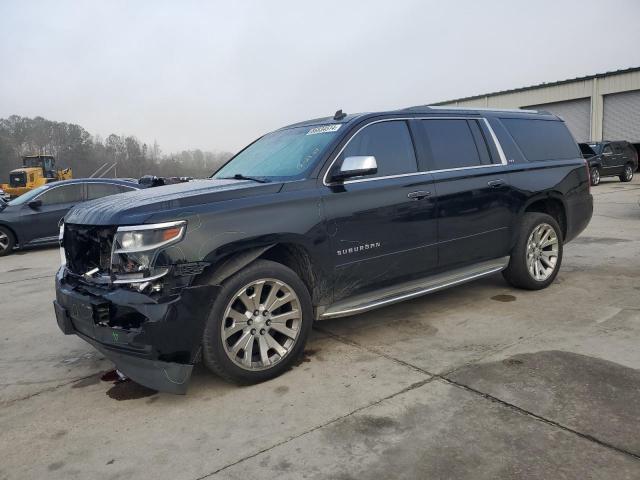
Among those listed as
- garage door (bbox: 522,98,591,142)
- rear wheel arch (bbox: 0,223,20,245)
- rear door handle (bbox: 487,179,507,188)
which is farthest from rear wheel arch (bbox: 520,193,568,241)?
garage door (bbox: 522,98,591,142)

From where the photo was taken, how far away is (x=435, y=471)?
8.00 feet

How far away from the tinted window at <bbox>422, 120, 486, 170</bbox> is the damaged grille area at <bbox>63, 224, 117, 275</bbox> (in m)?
2.76

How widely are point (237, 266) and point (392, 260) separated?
54.4 inches

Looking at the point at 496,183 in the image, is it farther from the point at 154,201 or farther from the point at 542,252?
the point at 154,201

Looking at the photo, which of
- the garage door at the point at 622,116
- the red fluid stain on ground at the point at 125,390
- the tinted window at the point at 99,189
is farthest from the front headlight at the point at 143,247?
the garage door at the point at 622,116

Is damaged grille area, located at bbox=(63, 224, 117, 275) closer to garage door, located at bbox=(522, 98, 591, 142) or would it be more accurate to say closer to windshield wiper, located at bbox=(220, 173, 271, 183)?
windshield wiper, located at bbox=(220, 173, 271, 183)

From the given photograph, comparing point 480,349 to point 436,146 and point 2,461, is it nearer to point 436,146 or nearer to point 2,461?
point 436,146

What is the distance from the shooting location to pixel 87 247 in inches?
139

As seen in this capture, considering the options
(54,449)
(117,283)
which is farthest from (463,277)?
(54,449)

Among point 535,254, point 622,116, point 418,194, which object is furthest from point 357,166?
point 622,116

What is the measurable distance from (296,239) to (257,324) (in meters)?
A: 0.65

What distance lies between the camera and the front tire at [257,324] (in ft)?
10.9

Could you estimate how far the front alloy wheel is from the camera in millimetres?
3406

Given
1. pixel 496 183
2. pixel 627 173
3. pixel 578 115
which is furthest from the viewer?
pixel 578 115
